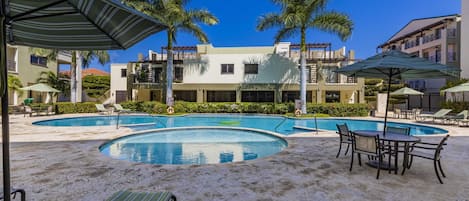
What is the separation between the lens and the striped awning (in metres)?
2.36

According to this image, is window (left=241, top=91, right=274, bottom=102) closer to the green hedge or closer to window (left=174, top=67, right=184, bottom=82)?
the green hedge

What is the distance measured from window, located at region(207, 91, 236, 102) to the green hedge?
5920 millimetres

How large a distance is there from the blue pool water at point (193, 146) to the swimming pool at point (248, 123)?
102 inches

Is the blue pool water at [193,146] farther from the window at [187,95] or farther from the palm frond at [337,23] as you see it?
the window at [187,95]

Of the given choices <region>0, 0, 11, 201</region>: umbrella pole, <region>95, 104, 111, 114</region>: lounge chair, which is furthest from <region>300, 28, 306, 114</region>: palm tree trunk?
<region>0, 0, 11, 201</region>: umbrella pole

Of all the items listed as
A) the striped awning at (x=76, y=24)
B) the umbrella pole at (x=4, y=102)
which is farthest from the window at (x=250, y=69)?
the umbrella pole at (x=4, y=102)

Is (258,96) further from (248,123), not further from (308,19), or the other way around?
(308,19)

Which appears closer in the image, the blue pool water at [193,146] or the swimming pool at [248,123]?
the blue pool water at [193,146]

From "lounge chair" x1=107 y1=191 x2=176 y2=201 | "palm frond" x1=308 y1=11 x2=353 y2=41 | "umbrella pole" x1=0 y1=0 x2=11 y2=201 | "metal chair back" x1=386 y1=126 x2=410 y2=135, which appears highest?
"palm frond" x1=308 y1=11 x2=353 y2=41

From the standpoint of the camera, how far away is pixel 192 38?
2100 centimetres

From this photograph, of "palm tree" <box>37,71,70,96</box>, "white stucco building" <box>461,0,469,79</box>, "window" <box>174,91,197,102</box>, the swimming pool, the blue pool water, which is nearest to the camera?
the blue pool water

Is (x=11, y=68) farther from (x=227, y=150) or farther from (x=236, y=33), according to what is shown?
(x=236, y=33)

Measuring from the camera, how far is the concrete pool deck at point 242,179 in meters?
3.94

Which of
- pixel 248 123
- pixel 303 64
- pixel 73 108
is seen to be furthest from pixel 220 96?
pixel 73 108
